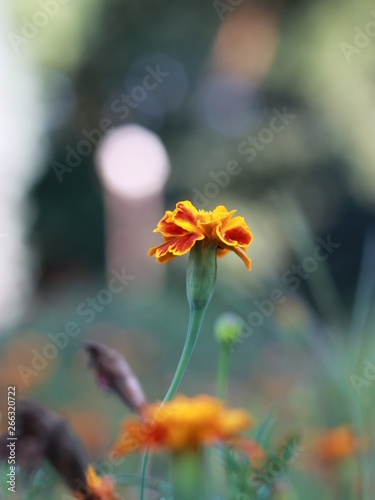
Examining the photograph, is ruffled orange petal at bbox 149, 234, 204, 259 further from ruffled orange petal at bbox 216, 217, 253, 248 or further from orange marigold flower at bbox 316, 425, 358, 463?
orange marigold flower at bbox 316, 425, 358, 463

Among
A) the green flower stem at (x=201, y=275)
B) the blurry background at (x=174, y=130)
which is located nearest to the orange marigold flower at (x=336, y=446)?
the green flower stem at (x=201, y=275)

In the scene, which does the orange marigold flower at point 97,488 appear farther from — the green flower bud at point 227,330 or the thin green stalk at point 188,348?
the green flower bud at point 227,330

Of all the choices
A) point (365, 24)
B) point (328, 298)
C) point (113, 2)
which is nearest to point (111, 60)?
point (113, 2)

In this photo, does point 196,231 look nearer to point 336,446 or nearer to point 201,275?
point 201,275

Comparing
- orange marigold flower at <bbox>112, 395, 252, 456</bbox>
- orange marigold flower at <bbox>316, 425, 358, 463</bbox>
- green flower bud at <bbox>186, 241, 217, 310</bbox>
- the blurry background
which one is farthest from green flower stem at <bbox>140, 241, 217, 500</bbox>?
the blurry background

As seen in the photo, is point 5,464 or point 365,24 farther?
point 365,24

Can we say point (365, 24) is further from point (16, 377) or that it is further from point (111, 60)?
point (16, 377)
